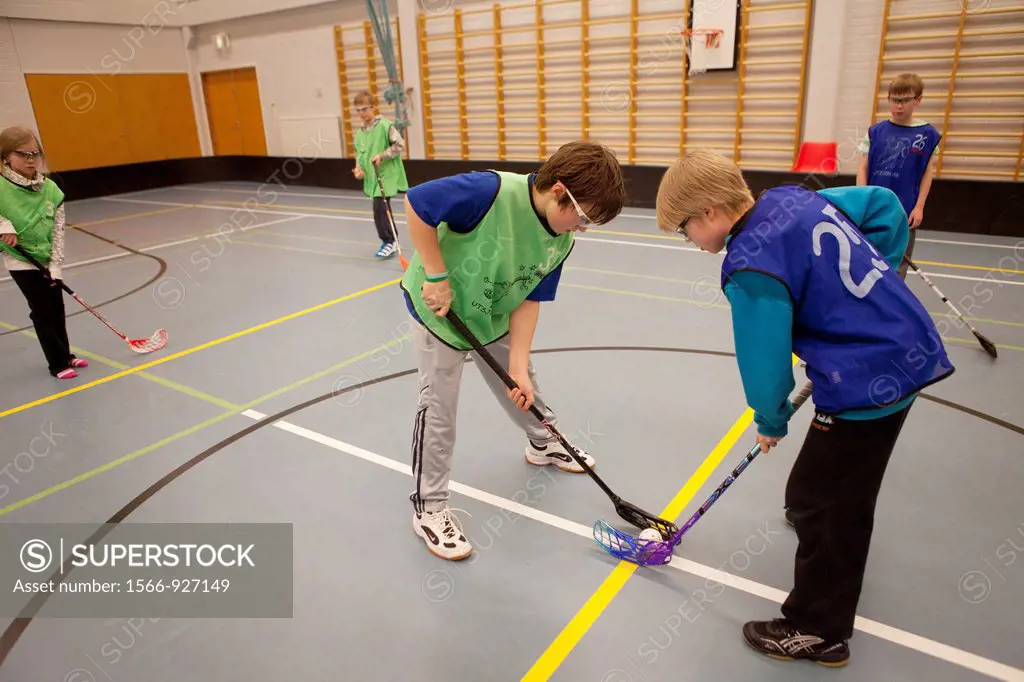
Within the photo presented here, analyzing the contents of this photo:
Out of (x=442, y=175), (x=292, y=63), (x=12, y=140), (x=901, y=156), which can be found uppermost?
(x=292, y=63)

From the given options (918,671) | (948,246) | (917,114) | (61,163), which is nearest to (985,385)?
(918,671)

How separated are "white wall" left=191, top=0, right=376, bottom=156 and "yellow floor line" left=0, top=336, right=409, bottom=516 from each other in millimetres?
9969

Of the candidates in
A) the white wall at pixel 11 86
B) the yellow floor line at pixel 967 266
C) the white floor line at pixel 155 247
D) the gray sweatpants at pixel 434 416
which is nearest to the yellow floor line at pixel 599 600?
the gray sweatpants at pixel 434 416

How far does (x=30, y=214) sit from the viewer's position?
4117 millimetres

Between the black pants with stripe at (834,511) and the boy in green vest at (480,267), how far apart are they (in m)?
0.92

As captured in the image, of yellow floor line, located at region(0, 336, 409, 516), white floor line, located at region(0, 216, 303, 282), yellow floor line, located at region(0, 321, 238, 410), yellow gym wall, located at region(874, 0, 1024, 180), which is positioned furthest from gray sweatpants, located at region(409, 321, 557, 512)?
yellow gym wall, located at region(874, 0, 1024, 180)

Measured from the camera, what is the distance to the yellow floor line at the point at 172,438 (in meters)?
3.00

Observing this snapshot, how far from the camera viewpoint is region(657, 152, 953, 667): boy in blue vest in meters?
1.57

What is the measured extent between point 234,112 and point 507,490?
15.0 meters

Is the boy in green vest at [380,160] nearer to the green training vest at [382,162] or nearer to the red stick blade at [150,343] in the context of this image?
the green training vest at [382,162]

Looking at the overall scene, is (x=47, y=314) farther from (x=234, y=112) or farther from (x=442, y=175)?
(x=234, y=112)

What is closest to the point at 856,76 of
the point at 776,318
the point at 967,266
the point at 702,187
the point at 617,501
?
the point at 967,266

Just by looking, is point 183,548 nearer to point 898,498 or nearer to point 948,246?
point 898,498

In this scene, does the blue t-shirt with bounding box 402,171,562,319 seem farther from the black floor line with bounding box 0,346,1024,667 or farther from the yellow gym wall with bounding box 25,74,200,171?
the yellow gym wall with bounding box 25,74,200,171
